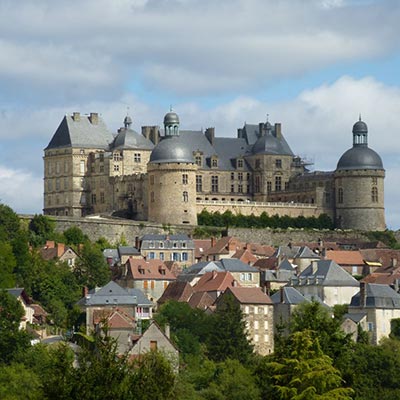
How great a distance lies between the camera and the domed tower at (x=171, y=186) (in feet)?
382

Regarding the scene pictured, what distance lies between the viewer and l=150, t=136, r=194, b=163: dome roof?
4604 inches

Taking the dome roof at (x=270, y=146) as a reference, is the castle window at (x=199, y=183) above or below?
below

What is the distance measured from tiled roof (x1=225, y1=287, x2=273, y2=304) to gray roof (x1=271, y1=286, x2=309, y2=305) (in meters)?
0.92

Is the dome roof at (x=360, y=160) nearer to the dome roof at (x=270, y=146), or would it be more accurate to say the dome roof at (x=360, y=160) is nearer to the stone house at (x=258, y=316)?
the dome roof at (x=270, y=146)

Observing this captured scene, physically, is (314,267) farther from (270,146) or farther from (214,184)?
(270,146)

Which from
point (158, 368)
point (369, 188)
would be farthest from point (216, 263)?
point (158, 368)

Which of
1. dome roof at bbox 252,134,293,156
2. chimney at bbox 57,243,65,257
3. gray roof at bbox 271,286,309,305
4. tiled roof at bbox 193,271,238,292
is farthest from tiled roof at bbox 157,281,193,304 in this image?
dome roof at bbox 252,134,293,156

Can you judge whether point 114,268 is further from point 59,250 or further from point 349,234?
point 349,234

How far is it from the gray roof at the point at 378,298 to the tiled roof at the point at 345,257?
1255cm

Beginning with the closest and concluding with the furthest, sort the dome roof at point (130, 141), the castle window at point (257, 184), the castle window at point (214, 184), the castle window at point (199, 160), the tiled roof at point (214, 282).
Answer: the tiled roof at point (214, 282) < the dome roof at point (130, 141) < the castle window at point (214, 184) < the castle window at point (199, 160) < the castle window at point (257, 184)

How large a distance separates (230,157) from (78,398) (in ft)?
263

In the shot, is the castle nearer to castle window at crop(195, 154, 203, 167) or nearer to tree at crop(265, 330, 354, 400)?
castle window at crop(195, 154, 203, 167)

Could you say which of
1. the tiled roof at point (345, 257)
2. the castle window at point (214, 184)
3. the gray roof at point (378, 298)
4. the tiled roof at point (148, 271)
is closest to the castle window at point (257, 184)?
the castle window at point (214, 184)

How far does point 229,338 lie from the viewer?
84.1 m
